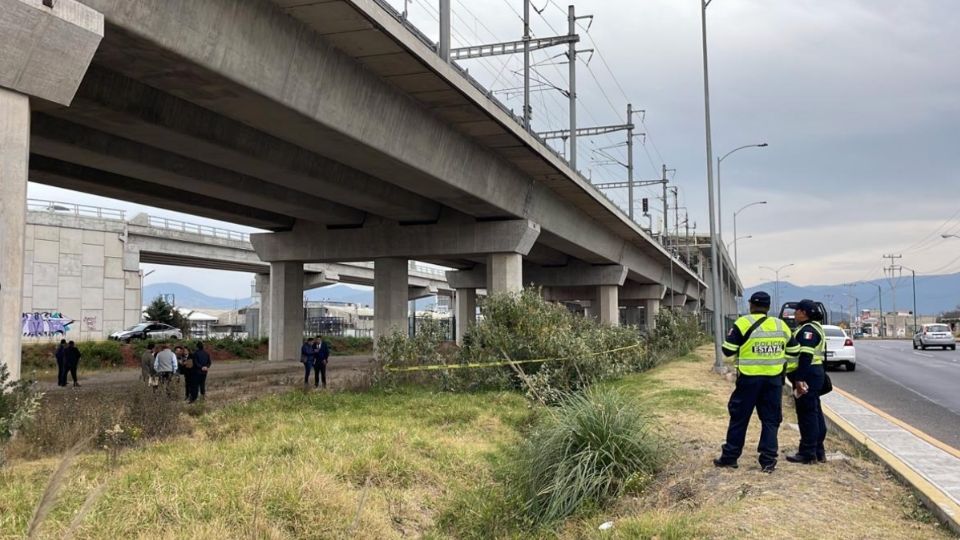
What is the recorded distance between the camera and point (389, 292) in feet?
100

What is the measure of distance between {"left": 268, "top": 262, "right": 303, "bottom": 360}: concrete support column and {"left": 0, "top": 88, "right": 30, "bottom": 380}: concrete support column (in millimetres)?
23289

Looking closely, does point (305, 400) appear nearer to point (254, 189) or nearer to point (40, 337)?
point (254, 189)

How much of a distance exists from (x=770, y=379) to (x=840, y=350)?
63.5 ft

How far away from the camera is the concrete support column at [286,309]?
33.4 metres

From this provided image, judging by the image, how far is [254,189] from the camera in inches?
910

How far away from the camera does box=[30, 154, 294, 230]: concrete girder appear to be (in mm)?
20781

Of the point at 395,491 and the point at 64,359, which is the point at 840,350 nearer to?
the point at 395,491

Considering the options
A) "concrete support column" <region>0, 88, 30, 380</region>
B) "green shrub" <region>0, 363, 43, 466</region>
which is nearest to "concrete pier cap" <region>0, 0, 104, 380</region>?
"concrete support column" <region>0, 88, 30, 380</region>

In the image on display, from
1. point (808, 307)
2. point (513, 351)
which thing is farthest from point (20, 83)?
point (513, 351)

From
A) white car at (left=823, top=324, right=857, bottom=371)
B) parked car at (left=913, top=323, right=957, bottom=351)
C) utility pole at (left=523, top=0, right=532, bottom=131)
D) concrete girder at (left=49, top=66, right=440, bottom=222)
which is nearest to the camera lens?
concrete girder at (left=49, top=66, right=440, bottom=222)

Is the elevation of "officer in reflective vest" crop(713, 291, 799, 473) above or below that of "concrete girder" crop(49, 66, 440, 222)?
below

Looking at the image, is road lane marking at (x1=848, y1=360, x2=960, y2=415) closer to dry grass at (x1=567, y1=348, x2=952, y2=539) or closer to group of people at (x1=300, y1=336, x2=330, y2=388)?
dry grass at (x1=567, y1=348, x2=952, y2=539)

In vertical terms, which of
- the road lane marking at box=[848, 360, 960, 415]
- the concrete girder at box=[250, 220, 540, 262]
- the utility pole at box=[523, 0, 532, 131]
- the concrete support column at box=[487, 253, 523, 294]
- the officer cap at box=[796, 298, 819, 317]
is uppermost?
the utility pole at box=[523, 0, 532, 131]

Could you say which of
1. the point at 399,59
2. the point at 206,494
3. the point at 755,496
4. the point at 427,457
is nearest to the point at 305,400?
the point at 427,457
